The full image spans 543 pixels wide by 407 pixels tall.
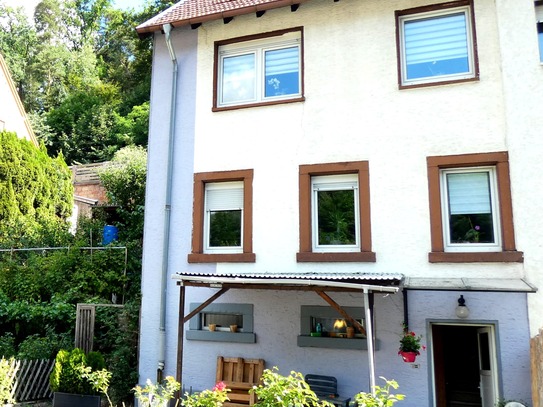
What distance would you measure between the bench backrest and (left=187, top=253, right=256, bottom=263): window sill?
2.35 m

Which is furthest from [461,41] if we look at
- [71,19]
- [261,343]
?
[71,19]

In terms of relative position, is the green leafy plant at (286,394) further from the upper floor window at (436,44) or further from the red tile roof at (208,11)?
the red tile roof at (208,11)

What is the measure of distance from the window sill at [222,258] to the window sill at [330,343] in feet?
5.67

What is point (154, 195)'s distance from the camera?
10055 millimetres

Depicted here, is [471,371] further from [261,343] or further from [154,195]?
[154,195]

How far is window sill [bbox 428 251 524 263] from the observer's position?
7.67 meters

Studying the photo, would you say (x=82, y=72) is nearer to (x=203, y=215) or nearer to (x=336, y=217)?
(x=203, y=215)

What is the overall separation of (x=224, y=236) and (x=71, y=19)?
1729 inches

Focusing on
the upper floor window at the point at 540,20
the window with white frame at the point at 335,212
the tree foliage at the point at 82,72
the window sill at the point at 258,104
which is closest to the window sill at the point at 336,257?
the window with white frame at the point at 335,212

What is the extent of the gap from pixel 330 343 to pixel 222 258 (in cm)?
255

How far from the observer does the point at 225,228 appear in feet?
31.7

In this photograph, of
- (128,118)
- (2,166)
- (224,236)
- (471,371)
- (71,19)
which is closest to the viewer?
(224,236)

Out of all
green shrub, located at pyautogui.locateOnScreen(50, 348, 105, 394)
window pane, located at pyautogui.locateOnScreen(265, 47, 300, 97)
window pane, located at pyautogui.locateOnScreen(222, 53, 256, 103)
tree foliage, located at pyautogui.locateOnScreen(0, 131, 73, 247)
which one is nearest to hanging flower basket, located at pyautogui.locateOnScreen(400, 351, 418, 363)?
window pane, located at pyautogui.locateOnScreen(265, 47, 300, 97)

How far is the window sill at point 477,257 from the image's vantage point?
7672 mm
